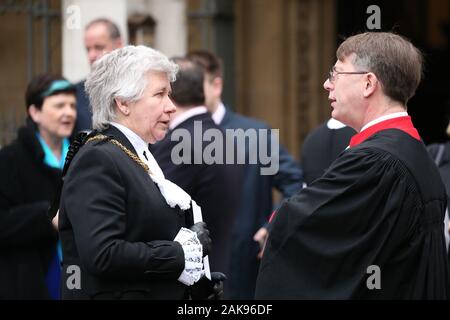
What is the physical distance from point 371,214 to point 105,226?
0.92m

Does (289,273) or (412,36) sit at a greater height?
(412,36)

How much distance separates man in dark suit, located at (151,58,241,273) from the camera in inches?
196

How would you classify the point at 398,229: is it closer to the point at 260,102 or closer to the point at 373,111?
the point at 373,111

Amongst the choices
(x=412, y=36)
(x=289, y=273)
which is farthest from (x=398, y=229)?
(x=412, y=36)

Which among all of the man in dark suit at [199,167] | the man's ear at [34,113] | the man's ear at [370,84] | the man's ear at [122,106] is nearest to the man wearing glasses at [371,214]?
the man's ear at [370,84]

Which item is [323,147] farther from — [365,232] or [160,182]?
[365,232]

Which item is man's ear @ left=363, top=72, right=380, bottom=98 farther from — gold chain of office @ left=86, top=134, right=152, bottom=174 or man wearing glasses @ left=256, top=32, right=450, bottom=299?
gold chain of office @ left=86, top=134, right=152, bottom=174

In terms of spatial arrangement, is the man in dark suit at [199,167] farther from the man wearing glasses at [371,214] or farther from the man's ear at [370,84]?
the man's ear at [370,84]

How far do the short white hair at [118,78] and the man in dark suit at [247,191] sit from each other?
2.42m

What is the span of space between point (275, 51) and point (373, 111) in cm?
610

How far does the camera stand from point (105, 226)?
12.2ft

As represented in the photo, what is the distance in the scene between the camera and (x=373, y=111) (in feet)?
12.7

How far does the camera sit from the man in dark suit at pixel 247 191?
21.2 feet

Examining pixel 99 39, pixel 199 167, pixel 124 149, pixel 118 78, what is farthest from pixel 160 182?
pixel 99 39
